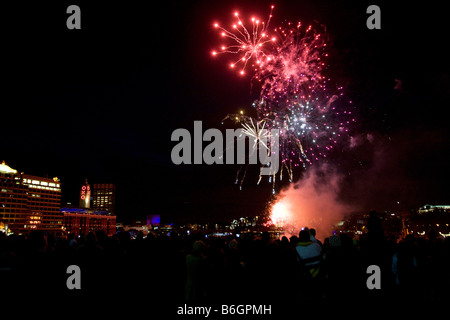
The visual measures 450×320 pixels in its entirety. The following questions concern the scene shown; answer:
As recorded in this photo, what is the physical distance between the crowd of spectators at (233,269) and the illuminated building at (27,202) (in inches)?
5344

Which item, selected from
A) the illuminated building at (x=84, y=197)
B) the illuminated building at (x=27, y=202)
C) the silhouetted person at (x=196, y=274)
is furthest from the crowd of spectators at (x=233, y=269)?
the illuminated building at (x=84, y=197)

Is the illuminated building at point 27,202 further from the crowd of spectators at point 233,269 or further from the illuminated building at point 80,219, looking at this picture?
the crowd of spectators at point 233,269

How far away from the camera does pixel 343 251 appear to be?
21.4ft

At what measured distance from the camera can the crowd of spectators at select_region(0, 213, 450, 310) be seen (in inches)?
243

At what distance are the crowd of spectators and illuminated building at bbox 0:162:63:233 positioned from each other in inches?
5344

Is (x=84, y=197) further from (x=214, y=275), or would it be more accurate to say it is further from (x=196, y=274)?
(x=196, y=274)

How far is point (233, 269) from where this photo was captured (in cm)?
730

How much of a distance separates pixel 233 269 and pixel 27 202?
162 m

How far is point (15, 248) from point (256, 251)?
510 centimetres

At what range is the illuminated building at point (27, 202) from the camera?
429ft

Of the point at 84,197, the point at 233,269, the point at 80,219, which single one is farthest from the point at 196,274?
the point at 84,197

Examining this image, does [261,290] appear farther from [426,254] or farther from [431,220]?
[431,220]

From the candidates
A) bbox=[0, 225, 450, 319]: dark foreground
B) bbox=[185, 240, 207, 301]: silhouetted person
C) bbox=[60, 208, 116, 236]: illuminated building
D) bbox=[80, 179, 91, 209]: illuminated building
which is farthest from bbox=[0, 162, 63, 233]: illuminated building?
bbox=[185, 240, 207, 301]: silhouetted person
